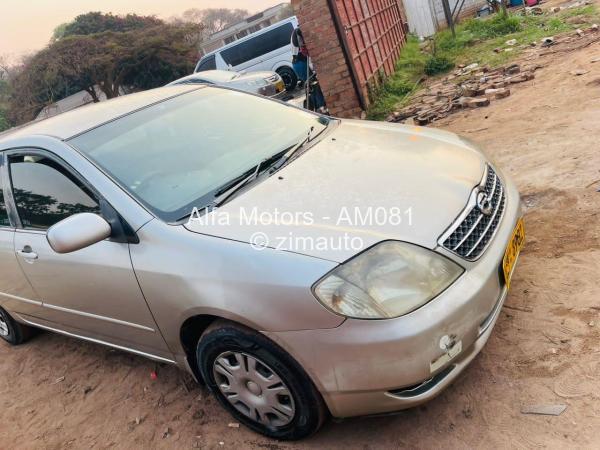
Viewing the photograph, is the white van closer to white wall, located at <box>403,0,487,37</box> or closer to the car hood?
white wall, located at <box>403,0,487,37</box>

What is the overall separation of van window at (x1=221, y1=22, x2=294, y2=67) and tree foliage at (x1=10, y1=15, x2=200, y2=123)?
14.0 metres

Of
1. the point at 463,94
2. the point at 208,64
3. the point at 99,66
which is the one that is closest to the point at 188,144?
the point at 463,94

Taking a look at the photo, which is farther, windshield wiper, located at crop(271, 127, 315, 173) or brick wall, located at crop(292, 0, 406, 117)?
brick wall, located at crop(292, 0, 406, 117)

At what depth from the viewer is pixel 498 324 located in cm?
265

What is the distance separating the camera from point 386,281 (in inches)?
78.2

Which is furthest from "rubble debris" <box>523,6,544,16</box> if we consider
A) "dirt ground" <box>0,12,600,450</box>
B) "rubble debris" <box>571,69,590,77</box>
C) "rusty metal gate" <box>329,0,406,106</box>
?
"dirt ground" <box>0,12,600,450</box>

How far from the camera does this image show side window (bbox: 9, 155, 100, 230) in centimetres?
269

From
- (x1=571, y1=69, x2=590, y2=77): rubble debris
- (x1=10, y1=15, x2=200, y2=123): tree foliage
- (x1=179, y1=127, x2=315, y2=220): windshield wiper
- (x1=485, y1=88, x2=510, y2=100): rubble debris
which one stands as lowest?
(x1=571, y1=69, x2=590, y2=77): rubble debris

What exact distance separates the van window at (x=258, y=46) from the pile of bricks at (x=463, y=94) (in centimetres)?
865

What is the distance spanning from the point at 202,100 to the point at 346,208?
5.01 ft

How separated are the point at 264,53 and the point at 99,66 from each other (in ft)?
51.9

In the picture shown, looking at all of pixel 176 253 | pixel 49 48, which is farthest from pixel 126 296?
pixel 49 48

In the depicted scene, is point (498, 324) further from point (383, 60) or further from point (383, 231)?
point (383, 60)

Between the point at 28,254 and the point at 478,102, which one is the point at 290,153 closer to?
the point at 28,254
